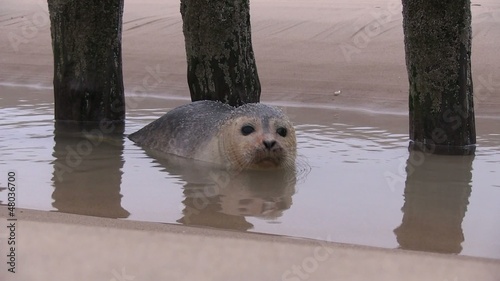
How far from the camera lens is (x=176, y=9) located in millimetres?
15078

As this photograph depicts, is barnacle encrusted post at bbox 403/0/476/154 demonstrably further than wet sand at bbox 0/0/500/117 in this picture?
No

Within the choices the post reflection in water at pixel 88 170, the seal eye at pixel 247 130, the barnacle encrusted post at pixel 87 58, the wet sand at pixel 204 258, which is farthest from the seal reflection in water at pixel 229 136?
the wet sand at pixel 204 258

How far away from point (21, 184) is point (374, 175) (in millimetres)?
2306

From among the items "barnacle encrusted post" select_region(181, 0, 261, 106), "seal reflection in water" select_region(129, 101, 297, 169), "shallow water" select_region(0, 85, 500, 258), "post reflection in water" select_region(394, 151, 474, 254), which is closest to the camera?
"post reflection in water" select_region(394, 151, 474, 254)

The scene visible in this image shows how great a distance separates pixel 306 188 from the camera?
6.14 m

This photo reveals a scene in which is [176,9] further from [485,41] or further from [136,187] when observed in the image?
[136,187]

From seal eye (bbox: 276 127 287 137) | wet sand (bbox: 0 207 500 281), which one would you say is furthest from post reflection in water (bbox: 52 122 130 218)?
seal eye (bbox: 276 127 287 137)

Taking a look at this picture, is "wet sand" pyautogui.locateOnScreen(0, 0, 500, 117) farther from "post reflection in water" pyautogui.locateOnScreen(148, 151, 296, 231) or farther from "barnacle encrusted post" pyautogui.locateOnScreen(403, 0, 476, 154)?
"post reflection in water" pyautogui.locateOnScreen(148, 151, 296, 231)

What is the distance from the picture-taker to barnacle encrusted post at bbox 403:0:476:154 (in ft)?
22.4

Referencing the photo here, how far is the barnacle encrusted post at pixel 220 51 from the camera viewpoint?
7.64 m

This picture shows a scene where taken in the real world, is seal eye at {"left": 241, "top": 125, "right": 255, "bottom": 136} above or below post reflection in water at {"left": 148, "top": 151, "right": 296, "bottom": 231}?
above

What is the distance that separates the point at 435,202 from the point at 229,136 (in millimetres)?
1703

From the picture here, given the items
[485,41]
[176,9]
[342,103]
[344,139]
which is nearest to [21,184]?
[344,139]

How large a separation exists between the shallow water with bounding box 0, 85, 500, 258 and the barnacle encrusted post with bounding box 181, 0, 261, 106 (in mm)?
675
